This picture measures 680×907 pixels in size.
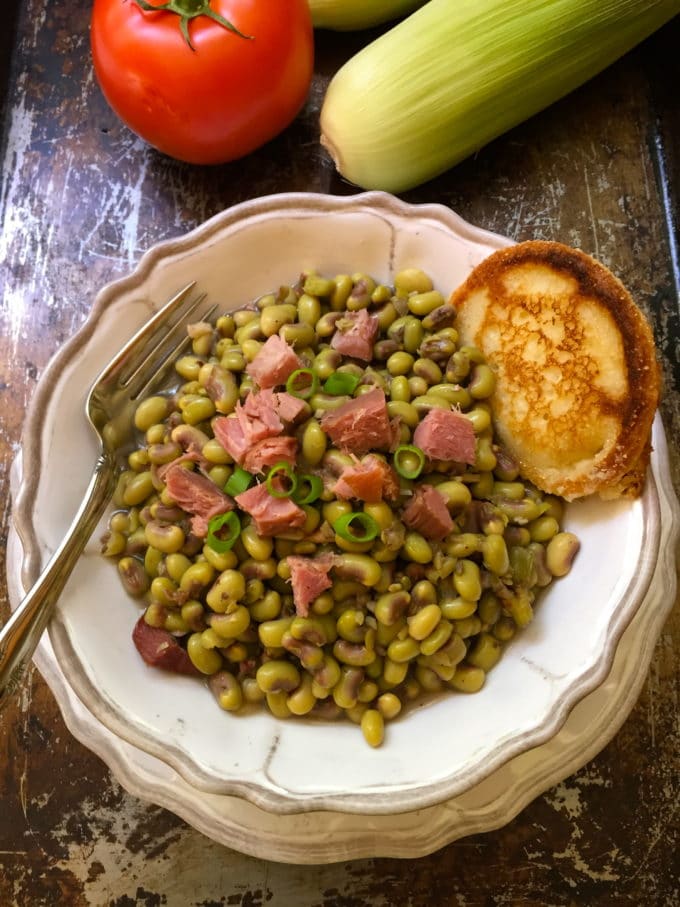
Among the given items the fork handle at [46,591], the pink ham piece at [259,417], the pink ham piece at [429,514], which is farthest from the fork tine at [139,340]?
the pink ham piece at [429,514]

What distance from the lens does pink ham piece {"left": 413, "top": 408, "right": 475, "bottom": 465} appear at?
176cm

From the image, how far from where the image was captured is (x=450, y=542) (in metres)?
1.76

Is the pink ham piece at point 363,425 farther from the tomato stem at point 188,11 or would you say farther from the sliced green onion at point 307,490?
the tomato stem at point 188,11

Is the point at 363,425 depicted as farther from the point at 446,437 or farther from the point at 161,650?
the point at 161,650

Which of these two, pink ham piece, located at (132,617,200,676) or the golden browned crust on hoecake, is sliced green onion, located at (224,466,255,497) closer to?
pink ham piece, located at (132,617,200,676)

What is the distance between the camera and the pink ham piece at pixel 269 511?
1.70 m

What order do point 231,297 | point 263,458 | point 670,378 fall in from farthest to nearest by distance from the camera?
point 670,378
point 231,297
point 263,458

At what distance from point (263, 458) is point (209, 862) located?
110 cm

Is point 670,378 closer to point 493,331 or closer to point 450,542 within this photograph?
point 493,331

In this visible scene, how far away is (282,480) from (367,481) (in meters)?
0.20

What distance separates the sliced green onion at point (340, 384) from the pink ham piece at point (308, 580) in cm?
41

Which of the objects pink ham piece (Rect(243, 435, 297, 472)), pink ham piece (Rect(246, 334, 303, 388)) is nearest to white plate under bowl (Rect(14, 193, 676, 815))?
pink ham piece (Rect(246, 334, 303, 388))

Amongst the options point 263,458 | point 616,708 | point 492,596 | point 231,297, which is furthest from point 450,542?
point 231,297

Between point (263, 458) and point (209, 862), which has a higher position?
point (263, 458)
